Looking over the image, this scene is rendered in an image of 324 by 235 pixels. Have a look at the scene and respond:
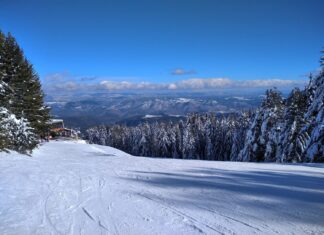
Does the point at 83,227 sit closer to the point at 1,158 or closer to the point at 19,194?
the point at 19,194

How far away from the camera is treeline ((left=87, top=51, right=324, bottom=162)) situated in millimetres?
21013

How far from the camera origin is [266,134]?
3070 centimetres

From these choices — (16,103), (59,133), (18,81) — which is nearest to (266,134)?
(16,103)

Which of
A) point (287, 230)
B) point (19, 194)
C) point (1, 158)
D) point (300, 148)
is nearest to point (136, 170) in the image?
point (19, 194)

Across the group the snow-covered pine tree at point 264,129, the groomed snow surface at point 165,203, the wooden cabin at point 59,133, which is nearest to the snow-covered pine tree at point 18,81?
the groomed snow surface at point 165,203

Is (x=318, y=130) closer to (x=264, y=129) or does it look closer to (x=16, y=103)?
(x=264, y=129)

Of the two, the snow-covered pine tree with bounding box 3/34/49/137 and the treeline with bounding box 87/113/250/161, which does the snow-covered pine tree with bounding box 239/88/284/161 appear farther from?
the snow-covered pine tree with bounding box 3/34/49/137

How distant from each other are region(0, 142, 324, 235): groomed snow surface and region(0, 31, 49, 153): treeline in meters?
10.2

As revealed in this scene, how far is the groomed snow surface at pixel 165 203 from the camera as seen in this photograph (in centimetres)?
568

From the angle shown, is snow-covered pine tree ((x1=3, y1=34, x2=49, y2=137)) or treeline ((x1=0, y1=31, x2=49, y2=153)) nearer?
treeline ((x1=0, y1=31, x2=49, y2=153))

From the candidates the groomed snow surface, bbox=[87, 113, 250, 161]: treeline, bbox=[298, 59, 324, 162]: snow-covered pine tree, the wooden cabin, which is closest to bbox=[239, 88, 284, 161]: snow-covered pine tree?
bbox=[298, 59, 324, 162]: snow-covered pine tree

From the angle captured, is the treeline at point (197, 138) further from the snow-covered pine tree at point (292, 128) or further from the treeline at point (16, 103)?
the treeline at point (16, 103)

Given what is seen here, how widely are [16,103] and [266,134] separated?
23392 mm

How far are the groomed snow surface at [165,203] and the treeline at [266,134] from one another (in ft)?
41.5
